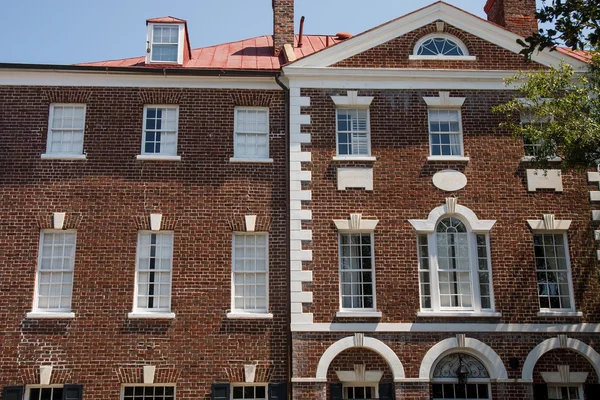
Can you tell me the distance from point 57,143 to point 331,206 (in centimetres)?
724

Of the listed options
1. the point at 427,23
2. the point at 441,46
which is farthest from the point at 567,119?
the point at 427,23

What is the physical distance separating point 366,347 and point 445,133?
19.5ft

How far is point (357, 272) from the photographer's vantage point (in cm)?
1716

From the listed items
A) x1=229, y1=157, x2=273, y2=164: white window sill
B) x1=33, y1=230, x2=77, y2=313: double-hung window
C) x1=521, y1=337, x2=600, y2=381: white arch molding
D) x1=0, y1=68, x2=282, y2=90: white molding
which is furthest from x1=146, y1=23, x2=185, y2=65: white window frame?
x1=521, y1=337, x2=600, y2=381: white arch molding

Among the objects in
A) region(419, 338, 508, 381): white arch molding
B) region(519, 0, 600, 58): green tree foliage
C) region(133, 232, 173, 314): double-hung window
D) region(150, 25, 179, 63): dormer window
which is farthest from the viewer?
region(150, 25, 179, 63): dormer window

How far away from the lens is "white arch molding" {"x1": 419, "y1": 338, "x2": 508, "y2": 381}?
16406 mm

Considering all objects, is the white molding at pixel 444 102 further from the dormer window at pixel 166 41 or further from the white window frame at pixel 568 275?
the dormer window at pixel 166 41

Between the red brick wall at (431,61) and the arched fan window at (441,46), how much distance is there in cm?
13

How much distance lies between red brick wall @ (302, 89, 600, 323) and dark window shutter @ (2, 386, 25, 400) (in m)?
7.05

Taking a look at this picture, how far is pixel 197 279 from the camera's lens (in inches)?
669

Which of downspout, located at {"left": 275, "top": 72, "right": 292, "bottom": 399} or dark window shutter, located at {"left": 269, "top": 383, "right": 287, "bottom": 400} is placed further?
downspout, located at {"left": 275, "top": 72, "right": 292, "bottom": 399}

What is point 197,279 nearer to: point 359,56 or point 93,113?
point 93,113

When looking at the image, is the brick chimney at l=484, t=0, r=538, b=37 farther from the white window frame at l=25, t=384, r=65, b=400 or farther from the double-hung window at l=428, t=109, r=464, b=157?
the white window frame at l=25, t=384, r=65, b=400

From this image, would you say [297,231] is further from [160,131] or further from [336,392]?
[160,131]
